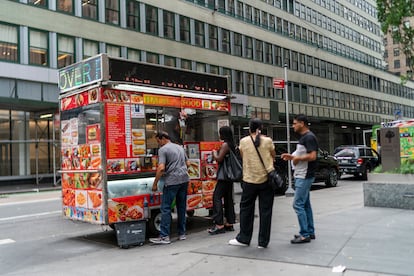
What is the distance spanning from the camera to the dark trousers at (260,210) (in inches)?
246

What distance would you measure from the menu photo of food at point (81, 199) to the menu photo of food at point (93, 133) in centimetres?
95

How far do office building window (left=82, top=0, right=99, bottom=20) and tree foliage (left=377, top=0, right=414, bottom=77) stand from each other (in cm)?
2396

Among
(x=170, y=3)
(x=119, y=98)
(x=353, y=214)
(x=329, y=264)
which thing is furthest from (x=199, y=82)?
(x=170, y=3)

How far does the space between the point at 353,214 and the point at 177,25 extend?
27587 millimetres

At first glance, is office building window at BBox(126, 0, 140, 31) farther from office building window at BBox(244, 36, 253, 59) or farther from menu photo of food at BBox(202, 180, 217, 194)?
menu photo of food at BBox(202, 180, 217, 194)

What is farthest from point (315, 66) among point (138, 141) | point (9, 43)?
point (138, 141)

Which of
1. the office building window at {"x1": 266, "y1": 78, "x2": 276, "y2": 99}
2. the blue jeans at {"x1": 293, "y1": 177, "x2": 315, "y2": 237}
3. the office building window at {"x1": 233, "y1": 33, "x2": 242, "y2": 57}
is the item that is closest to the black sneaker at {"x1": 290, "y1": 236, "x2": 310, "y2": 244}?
the blue jeans at {"x1": 293, "y1": 177, "x2": 315, "y2": 237}

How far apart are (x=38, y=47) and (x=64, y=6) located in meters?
3.31

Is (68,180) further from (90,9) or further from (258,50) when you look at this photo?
(258,50)

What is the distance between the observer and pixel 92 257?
6641mm

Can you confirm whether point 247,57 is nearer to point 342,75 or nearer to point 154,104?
point 342,75

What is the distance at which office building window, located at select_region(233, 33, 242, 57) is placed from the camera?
39944mm

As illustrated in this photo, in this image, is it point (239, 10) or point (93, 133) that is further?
point (239, 10)

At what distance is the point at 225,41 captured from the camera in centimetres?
3878
